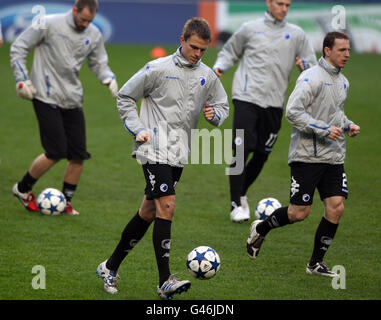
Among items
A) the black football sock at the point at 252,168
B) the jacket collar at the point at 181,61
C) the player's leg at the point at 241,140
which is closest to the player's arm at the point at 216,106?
the jacket collar at the point at 181,61

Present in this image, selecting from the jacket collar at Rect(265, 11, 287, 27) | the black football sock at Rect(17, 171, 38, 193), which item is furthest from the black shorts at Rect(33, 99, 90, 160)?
the jacket collar at Rect(265, 11, 287, 27)

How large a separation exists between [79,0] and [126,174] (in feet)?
12.6

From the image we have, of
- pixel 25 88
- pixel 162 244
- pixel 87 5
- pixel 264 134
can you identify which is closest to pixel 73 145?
pixel 25 88

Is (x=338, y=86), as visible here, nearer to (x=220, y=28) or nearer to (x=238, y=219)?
(x=238, y=219)

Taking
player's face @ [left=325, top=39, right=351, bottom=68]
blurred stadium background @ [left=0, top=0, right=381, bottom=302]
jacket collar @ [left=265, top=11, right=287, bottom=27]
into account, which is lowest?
blurred stadium background @ [left=0, top=0, right=381, bottom=302]

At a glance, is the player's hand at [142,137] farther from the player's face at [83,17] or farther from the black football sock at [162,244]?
the player's face at [83,17]

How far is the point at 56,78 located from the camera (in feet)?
29.7

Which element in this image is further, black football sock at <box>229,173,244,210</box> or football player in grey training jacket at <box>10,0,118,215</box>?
black football sock at <box>229,173,244,210</box>

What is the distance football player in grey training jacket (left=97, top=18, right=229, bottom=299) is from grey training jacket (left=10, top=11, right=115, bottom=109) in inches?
110

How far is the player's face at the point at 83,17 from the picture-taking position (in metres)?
8.71

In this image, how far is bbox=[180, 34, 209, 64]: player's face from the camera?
6.25 metres

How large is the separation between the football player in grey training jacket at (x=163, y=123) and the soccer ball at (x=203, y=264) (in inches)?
11.7
